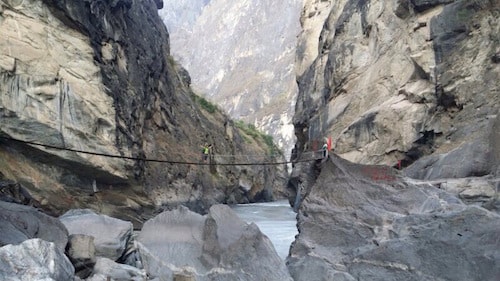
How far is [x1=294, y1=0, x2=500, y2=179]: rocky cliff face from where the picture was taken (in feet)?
32.0

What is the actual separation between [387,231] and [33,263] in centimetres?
547

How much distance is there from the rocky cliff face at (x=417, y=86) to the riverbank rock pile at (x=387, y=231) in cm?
138

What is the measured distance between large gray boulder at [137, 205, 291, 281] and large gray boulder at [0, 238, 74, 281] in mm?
2083

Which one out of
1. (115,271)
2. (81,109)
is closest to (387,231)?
(115,271)

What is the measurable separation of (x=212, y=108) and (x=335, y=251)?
78.1ft

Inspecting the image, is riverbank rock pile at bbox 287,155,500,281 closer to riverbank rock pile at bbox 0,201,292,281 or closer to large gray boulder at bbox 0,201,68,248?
riverbank rock pile at bbox 0,201,292,281

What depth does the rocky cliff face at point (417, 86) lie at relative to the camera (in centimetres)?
975

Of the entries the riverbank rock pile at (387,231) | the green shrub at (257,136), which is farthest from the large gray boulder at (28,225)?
the green shrub at (257,136)

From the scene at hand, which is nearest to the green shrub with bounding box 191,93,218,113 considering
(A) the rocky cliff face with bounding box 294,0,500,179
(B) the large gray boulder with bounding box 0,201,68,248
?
(A) the rocky cliff face with bounding box 294,0,500,179

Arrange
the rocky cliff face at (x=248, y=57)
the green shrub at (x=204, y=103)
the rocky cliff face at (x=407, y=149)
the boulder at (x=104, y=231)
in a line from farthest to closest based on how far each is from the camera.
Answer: the rocky cliff face at (x=248, y=57) < the green shrub at (x=204, y=103) < the boulder at (x=104, y=231) < the rocky cliff face at (x=407, y=149)

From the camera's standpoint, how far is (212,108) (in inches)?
1222

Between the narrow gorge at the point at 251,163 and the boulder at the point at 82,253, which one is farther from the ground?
the narrow gorge at the point at 251,163

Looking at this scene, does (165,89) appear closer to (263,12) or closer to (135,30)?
(135,30)

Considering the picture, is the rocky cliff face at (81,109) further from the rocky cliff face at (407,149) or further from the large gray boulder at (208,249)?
the rocky cliff face at (407,149)
